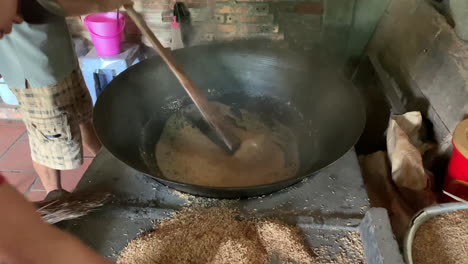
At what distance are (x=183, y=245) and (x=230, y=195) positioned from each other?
0.49ft

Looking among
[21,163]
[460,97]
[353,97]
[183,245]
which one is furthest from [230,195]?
[21,163]

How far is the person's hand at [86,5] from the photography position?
105 cm

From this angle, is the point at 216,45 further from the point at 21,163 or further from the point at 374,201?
the point at 21,163

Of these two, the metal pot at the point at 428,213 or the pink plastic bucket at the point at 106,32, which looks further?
the pink plastic bucket at the point at 106,32

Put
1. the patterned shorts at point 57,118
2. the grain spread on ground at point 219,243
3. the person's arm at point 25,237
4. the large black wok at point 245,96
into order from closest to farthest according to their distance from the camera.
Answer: the person's arm at point 25,237, the grain spread on ground at point 219,243, the large black wok at point 245,96, the patterned shorts at point 57,118

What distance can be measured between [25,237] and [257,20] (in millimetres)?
1188

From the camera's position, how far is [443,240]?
0.77 meters

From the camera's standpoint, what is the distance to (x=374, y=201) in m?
1.02

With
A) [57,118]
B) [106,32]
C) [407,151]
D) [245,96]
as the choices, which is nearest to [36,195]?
[57,118]

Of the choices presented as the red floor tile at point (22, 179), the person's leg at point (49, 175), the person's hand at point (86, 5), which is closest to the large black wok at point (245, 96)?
the person's hand at point (86, 5)

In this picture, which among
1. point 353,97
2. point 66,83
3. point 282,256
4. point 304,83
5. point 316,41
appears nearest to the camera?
point 282,256

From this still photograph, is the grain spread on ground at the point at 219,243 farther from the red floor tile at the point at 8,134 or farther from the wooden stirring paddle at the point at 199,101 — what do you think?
the red floor tile at the point at 8,134

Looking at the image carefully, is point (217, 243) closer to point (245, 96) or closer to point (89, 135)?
point (245, 96)

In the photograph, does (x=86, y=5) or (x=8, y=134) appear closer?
(x=86, y=5)
